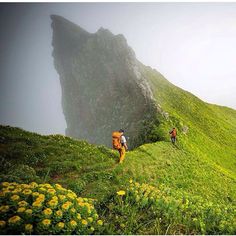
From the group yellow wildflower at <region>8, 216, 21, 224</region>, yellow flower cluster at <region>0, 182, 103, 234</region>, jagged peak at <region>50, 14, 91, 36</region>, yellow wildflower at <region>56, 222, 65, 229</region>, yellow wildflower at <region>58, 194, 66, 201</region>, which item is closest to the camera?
yellow wildflower at <region>8, 216, 21, 224</region>

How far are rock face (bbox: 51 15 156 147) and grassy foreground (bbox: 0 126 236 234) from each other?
33.4ft

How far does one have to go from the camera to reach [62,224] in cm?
757

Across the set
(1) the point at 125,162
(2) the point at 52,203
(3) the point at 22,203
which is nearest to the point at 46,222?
(2) the point at 52,203

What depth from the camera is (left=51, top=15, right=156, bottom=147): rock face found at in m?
45.6

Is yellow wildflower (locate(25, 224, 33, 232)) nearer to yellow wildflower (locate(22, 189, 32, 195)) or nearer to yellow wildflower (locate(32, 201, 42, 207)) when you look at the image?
yellow wildflower (locate(32, 201, 42, 207))

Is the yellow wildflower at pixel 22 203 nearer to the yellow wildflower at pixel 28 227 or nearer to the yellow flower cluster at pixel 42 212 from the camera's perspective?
the yellow flower cluster at pixel 42 212

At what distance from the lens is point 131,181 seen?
12.7m

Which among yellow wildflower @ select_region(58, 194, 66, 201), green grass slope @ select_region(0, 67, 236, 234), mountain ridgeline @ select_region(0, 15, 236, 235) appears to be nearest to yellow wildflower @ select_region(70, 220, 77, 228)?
mountain ridgeline @ select_region(0, 15, 236, 235)

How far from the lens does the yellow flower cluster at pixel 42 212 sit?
7.21 meters

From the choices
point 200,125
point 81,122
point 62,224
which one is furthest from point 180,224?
point 81,122

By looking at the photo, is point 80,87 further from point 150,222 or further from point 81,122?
point 150,222

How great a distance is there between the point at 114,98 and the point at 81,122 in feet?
72.2

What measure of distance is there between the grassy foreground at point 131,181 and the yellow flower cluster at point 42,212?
2.0 inches

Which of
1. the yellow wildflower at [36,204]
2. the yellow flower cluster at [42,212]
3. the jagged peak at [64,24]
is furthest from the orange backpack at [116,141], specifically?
the jagged peak at [64,24]
